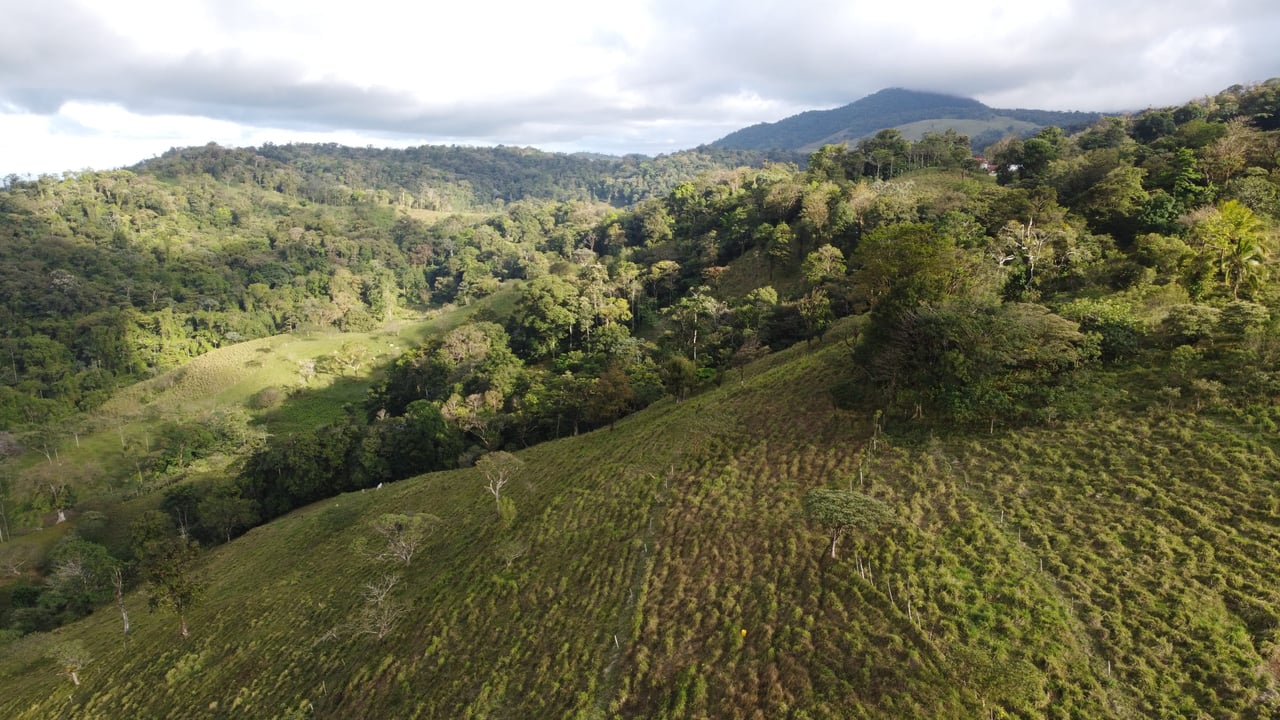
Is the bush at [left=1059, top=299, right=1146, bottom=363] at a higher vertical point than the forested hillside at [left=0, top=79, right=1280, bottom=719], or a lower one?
higher

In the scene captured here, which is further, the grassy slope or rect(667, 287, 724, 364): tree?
rect(667, 287, 724, 364): tree

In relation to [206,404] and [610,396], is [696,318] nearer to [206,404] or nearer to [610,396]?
[610,396]

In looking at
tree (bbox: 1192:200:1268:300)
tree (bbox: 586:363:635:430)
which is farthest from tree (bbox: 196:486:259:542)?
tree (bbox: 1192:200:1268:300)

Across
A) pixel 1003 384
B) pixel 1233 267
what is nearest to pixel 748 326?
pixel 1003 384

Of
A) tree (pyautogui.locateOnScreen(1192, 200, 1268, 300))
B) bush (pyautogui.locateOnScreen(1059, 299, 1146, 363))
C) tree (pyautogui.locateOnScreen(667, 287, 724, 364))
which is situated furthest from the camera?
tree (pyautogui.locateOnScreen(667, 287, 724, 364))

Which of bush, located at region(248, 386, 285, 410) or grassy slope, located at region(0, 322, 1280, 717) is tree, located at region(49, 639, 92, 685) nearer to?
grassy slope, located at region(0, 322, 1280, 717)

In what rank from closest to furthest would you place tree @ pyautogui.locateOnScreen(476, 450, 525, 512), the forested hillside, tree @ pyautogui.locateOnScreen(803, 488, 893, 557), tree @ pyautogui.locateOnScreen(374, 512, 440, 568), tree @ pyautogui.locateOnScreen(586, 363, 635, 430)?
1. the forested hillside
2. tree @ pyautogui.locateOnScreen(803, 488, 893, 557)
3. tree @ pyautogui.locateOnScreen(374, 512, 440, 568)
4. tree @ pyautogui.locateOnScreen(476, 450, 525, 512)
5. tree @ pyautogui.locateOnScreen(586, 363, 635, 430)
